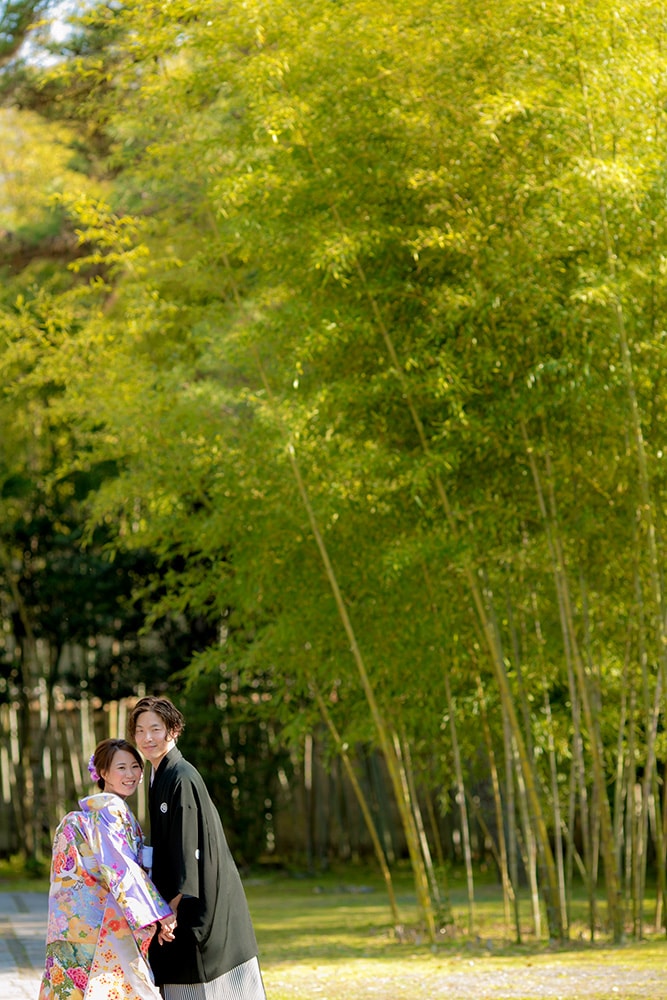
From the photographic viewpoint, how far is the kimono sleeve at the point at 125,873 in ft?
10.8

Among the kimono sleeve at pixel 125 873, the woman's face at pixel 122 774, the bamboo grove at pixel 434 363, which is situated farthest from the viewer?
the bamboo grove at pixel 434 363

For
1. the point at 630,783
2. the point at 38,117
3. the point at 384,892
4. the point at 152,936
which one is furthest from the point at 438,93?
the point at 38,117

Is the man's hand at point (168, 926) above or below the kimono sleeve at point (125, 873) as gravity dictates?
below

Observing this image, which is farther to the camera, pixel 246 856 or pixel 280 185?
pixel 246 856

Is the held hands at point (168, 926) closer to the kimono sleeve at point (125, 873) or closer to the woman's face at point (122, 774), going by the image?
the kimono sleeve at point (125, 873)

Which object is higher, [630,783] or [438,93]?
[438,93]

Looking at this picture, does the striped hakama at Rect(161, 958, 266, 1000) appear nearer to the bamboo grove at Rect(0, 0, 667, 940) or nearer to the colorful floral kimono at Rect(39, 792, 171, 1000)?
the colorful floral kimono at Rect(39, 792, 171, 1000)

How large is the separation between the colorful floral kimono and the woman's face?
0.03 metres

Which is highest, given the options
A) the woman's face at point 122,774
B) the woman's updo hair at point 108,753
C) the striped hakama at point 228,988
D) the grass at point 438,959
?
the woman's updo hair at point 108,753

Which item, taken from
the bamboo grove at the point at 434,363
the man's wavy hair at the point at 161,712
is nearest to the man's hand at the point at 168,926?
the man's wavy hair at the point at 161,712

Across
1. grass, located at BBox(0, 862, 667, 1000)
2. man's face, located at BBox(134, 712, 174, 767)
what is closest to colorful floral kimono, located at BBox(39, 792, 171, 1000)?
man's face, located at BBox(134, 712, 174, 767)

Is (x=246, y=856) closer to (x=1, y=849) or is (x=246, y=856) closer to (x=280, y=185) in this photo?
(x=1, y=849)

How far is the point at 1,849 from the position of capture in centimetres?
1336

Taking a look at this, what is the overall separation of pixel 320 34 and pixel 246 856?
7.96m
